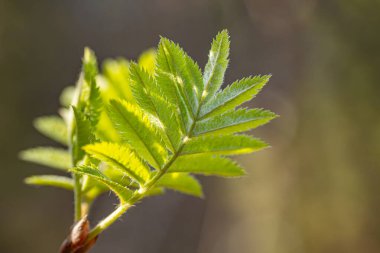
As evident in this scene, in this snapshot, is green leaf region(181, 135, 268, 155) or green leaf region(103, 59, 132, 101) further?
green leaf region(103, 59, 132, 101)

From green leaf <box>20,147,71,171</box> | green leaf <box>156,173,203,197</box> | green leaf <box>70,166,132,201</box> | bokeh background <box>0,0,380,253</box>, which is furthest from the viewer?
bokeh background <box>0,0,380,253</box>

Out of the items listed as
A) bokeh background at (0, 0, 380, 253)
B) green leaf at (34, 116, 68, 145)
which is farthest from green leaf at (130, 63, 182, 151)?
bokeh background at (0, 0, 380, 253)

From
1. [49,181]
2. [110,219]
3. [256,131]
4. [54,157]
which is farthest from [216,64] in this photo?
[256,131]

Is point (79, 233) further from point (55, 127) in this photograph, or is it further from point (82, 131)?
point (55, 127)

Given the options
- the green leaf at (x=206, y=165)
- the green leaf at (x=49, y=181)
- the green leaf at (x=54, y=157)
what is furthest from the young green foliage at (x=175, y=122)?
the green leaf at (x=54, y=157)

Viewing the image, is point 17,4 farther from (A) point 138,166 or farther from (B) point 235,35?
(A) point 138,166

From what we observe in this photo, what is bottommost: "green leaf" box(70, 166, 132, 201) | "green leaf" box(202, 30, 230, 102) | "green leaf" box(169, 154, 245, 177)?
"green leaf" box(70, 166, 132, 201)

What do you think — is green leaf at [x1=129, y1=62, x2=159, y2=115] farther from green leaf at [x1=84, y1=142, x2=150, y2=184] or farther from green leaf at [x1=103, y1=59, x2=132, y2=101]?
green leaf at [x1=103, y1=59, x2=132, y2=101]

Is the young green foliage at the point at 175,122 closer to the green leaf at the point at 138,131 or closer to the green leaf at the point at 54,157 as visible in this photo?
the green leaf at the point at 138,131

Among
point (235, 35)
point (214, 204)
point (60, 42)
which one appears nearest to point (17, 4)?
point (60, 42)
